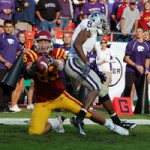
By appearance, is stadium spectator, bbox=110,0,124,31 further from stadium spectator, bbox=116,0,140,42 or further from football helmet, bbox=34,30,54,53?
football helmet, bbox=34,30,54,53

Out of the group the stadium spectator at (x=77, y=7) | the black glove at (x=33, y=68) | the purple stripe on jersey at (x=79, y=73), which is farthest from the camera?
the stadium spectator at (x=77, y=7)

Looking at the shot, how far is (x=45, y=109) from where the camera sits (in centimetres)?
930

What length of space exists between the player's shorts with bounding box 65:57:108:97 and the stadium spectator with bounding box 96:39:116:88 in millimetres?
5413

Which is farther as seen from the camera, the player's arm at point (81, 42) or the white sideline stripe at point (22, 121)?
the white sideline stripe at point (22, 121)

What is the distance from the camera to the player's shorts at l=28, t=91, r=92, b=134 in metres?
9.20

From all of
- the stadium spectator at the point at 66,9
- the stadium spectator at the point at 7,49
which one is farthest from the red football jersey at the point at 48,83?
the stadium spectator at the point at 66,9

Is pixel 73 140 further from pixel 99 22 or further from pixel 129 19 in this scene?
pixel 129 19

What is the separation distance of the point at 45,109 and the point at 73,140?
846 millimetres

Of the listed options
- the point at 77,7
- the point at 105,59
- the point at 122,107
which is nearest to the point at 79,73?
the point at 122,107

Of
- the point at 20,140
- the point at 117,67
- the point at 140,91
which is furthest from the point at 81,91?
the point at 20,140

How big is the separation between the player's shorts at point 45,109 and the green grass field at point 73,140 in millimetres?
134

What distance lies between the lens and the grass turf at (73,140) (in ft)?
26.2

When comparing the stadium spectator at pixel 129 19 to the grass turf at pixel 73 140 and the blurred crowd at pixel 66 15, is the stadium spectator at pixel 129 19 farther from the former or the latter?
the grass turf at pixel 73 140

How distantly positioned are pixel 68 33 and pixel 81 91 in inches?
62.8
